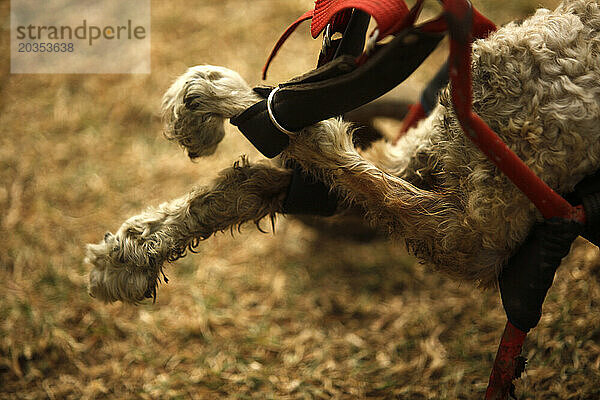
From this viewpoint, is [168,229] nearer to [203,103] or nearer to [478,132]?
[203,103]

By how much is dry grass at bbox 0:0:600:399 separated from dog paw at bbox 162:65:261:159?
0.69 meters

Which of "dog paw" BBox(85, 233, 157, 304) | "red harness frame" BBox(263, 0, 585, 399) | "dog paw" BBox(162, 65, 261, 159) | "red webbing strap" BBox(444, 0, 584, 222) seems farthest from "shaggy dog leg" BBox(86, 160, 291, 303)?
"red webbing strap" BBox(444, 0, 584, 222)

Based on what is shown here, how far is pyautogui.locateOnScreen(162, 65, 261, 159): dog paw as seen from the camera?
1.02 meters

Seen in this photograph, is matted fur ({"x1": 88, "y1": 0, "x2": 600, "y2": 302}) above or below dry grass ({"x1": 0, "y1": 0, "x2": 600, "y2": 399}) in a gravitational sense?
above

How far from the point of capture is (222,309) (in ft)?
5.28

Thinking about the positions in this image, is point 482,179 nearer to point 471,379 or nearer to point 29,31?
point 471,379

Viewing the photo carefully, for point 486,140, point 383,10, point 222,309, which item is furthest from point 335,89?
point 222,309

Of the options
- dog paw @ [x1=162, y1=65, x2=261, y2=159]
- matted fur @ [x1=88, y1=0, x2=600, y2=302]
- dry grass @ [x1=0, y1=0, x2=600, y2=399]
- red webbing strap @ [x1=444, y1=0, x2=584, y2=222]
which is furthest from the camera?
dry grass @ [x1=0, y1=0, x2=600, y2=399]

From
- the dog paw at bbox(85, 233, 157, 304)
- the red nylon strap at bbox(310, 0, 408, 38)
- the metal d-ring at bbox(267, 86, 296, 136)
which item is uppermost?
the red nylon strap at bbox(310, 0, 408, 38)

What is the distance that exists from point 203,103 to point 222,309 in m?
0.78

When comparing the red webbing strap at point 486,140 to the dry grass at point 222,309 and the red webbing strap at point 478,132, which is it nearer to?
the red webbing strap at point 478,132

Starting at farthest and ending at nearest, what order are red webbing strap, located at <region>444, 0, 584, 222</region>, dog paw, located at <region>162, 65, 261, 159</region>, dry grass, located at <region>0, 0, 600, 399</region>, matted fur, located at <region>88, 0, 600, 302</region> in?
1. dry grass, located at <region>0, 0, 600, 399</region>
2. dog paw, located at <region>162, 65, 261, 159</region>
3. matted fur, located at <region>88, 0, 600, 302</region>
4. red webbing strap, located at <region>444, 0, 584, 222</region>

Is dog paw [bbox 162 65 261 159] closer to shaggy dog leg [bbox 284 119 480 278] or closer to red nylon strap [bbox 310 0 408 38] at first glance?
shaggy dog leg [bbox 284 119 480 278]

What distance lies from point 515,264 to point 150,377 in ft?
3.19
